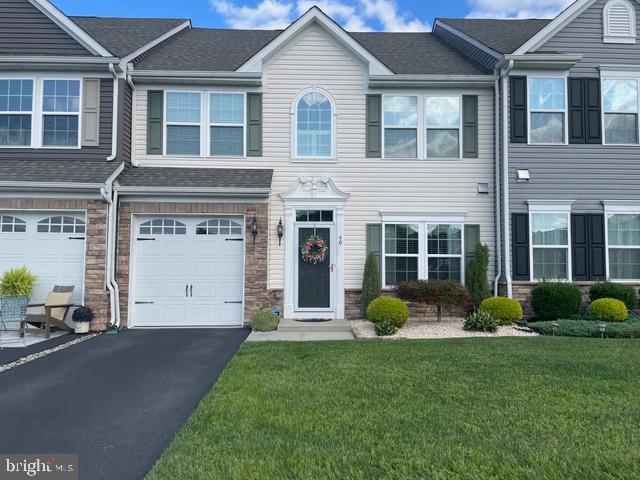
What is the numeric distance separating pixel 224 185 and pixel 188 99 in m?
2.53

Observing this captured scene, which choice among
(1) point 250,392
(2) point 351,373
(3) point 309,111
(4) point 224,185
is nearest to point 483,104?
(3) point 309,111

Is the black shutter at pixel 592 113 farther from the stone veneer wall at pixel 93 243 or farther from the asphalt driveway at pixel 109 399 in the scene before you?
the stone veneer wall at pixel 93 243

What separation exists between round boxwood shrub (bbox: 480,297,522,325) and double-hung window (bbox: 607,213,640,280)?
9.77 feet

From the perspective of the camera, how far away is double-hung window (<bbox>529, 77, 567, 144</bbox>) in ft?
34.8

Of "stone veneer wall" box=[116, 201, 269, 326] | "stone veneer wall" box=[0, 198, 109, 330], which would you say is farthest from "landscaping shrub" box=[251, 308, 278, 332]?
"stone veneer wall" box=[0, 198, 109, 330]

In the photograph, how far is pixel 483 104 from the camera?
431 inches

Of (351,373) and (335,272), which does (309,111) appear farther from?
(351,373)

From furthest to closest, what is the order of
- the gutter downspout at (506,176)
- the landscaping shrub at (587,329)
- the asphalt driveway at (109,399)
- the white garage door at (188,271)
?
the gutter downspout at (506,176) → the white garage door at (188,271) → the landscaping shrub at (587,329) → the asphalt driveway at (109,399)

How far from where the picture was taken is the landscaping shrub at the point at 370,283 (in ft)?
33.6

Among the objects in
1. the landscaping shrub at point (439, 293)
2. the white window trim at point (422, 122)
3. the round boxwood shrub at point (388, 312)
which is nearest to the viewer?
the round boxwood shrub at point (388, 312)

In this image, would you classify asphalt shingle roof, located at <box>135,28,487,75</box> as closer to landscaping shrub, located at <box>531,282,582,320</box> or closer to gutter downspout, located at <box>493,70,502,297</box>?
gutter downspout, located at <box>493,70,502,297</box>

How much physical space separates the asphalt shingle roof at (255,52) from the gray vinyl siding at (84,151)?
137 centimetres

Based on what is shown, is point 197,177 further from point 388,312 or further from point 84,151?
point 388,312

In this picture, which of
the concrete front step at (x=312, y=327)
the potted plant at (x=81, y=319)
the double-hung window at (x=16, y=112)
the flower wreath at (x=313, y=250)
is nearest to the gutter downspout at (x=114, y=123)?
the double-hung window at (x=16, y=112)
